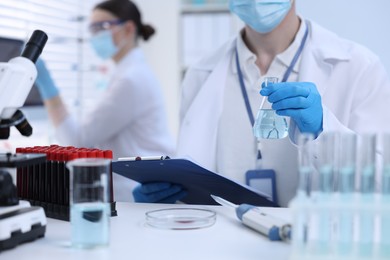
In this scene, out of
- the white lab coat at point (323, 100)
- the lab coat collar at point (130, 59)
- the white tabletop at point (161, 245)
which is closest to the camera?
the white tabletop at point (161, 245)

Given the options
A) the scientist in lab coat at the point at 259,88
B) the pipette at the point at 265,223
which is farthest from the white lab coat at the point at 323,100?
the pipette at the point at 265,223

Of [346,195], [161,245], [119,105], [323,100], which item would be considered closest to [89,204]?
[161,245]

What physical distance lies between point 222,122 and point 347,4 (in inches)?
43.4

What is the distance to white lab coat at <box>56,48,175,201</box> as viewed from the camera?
247 centimetres

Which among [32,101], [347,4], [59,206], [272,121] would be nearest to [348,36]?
[347,4]

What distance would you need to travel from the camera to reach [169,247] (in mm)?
873

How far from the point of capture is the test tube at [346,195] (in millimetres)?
673

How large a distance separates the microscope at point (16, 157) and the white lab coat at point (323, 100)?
614mm

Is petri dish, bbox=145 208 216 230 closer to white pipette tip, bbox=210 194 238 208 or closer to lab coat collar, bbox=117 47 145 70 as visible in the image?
white pipette tip, bbox=210 194 238 208

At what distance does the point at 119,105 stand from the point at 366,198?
1905mm

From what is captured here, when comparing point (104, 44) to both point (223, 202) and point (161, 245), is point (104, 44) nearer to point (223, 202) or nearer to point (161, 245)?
point (223, 202)

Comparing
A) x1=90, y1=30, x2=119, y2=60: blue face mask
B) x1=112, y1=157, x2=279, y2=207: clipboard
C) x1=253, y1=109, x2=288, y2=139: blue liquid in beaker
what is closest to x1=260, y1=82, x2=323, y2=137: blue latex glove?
x1=253, y1=109, x2=288, y2=139: blue liquid in beaker

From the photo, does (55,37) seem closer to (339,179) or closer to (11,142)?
(11,142)

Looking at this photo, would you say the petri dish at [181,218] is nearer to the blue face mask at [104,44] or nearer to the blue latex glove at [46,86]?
the blue latex glove at [46,86]
